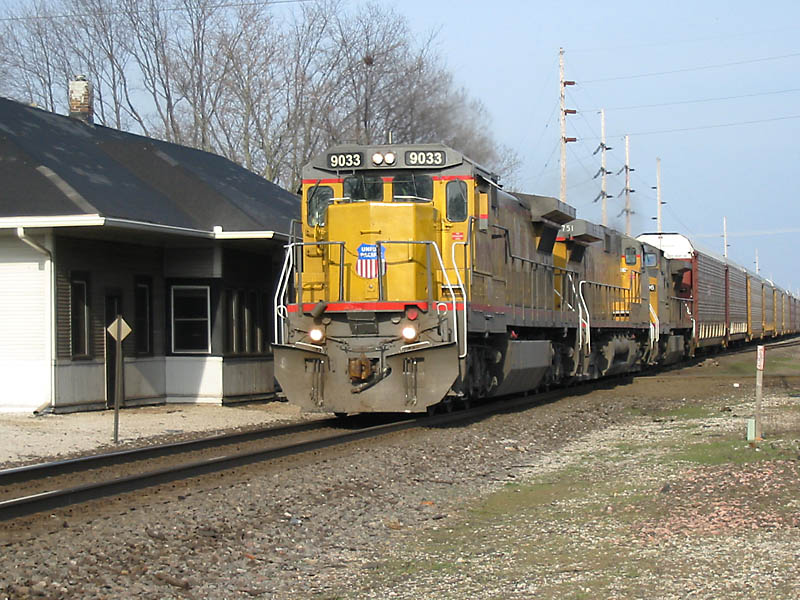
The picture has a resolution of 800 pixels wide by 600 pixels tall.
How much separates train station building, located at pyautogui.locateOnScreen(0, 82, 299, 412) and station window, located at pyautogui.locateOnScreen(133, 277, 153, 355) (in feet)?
0.09

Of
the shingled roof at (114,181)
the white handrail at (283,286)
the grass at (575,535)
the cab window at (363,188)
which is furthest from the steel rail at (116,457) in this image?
the shingled roof at (114,181)

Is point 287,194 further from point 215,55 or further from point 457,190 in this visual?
point 215,55

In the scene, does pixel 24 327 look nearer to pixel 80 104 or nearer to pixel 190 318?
pixel 190 318

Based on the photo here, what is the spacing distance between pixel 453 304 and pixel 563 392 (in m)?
8.06

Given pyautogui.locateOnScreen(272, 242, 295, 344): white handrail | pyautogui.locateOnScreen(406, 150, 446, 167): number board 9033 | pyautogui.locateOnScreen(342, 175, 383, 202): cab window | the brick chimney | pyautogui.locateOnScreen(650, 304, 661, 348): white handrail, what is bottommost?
pyautogui.locateOnScreen(650, 304, 661, 348): white handrail

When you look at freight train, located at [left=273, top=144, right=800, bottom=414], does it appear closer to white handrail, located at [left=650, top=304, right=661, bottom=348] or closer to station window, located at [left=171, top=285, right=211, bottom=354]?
station window, located at [left=171, top=285, right=211, bottom=354]

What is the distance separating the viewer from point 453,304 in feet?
43.2

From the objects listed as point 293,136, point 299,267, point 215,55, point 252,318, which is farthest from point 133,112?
point 299,267

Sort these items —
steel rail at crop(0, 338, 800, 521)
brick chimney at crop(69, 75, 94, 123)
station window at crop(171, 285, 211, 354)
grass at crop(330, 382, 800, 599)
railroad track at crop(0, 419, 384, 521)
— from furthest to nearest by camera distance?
brick chimney at crop(69, 75, 94, 123)
station window at crop(171, 285, 211, 354)
railroad track at crop(0, 419, 384, 521)
steel rail at crop(0, 338, 800, 521)
grass at crop(330, 382, 800, 599)

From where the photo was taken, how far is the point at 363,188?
14367 mm

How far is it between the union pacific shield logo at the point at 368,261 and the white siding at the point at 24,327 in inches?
232

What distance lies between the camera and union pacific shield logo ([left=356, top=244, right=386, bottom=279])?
13609 millimetres

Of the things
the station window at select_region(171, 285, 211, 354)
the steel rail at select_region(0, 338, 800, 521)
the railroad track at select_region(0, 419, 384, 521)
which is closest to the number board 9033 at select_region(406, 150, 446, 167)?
the steel rail at select_region(0, 338, 800, 521)

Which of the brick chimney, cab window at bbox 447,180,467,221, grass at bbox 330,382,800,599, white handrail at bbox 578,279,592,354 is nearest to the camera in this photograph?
grass at bbox 330,382,800,599
